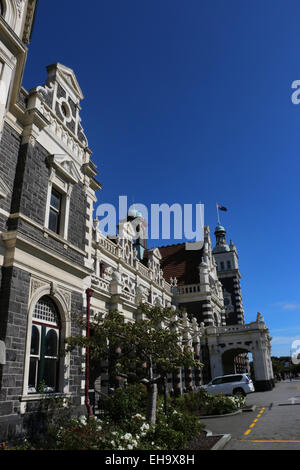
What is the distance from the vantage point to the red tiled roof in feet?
137

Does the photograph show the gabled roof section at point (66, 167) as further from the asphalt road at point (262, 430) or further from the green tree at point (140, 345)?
the asphalt road at point (262, 430)

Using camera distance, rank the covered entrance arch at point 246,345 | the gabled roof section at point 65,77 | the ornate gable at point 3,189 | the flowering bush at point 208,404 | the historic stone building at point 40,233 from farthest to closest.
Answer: the covered entrance arch at point 246,345 < the flowering bush at point 208,404 < the gabled roof section at point 65,77 < the ornate gable at point 3,189 < the historic stone building at point 40,233

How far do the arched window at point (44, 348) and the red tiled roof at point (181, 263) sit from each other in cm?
2988

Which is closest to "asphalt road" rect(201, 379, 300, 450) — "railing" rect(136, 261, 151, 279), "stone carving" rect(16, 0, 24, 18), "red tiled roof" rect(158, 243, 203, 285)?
"stone carving" rect(16, 0, 24, 18)

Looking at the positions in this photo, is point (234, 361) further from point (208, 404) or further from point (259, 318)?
point (208, 404)

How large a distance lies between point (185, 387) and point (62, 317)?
2066cm

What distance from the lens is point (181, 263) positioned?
44219 mm

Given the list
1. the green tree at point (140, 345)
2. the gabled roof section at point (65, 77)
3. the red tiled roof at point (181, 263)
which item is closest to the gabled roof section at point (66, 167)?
the gabled roof section at point (65, 77)

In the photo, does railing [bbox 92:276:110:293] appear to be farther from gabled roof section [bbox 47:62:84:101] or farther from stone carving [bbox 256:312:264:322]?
stone carving [bbox 256:312:264:322]

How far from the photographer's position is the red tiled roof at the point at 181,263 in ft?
137

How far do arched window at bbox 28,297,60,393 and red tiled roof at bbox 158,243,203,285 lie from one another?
29.9m

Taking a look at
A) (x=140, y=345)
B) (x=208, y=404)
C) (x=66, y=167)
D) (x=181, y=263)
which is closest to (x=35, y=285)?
(x=140, y=345)

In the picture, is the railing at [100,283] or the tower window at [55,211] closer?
the tower window at [55,211]

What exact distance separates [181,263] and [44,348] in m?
33.6
